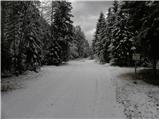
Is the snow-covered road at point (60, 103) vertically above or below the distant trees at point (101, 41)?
below

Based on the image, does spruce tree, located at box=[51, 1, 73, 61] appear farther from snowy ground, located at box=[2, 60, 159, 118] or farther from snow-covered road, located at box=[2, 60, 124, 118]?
snow-covered road, located at box=[2, 60, 124, 118]

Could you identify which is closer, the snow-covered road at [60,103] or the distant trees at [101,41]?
the snow-covered road at [60,103]

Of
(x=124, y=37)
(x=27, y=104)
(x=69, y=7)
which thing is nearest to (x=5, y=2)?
(x=27, y=104)

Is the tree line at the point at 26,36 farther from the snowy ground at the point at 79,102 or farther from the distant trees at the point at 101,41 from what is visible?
the distant trees at the point at 101,41

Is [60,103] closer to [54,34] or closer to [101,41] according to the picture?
[54,34]

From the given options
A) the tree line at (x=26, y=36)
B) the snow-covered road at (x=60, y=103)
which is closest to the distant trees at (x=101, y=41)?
the tree line at (x=26, y=36)

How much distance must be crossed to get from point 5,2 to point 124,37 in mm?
15556

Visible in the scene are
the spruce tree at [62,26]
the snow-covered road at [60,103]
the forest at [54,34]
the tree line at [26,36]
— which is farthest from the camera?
the spruce tree at [62,26]

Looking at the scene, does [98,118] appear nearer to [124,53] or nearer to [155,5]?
[155,5]

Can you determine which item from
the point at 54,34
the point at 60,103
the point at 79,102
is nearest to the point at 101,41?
the point at 54,34

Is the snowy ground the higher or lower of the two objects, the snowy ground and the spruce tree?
the lower

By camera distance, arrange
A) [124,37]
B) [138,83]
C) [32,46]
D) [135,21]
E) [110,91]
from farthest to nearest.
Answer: [124,37] → [32,46] → [135,21] → [138,83] → [110,91]

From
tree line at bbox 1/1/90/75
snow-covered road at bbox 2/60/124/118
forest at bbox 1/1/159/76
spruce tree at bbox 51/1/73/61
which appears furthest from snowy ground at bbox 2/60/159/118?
spruce tree at bbox 51/1/73/61

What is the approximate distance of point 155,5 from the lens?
11.0 m
